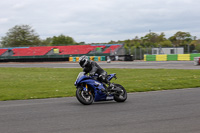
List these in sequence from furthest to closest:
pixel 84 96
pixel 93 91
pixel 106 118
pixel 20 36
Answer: pixel 20 36
pixel 93 91
pixel 84 96
pixel 106 118

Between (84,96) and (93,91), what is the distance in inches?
14.9

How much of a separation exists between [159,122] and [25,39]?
337ft

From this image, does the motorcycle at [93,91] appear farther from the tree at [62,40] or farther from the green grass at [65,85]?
the tree at [62,40]

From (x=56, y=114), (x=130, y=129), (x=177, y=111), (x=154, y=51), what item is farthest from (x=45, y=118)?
(x=154, y=51)

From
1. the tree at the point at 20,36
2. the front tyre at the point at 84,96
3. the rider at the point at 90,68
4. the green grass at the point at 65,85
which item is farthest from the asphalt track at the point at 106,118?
the tree at the point at 20,36

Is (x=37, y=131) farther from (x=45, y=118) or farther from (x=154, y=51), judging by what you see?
(x=154, y=51)

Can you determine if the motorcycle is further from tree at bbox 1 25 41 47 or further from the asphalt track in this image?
tree at bbox 1 25 41 47

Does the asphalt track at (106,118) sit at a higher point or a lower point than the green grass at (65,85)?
higher

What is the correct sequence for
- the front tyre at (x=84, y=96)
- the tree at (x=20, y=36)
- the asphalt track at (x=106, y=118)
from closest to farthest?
the asphalt track at (x=106, y=118), the front tyre at (x=84, y=96), the tree at (x=20, y=36)

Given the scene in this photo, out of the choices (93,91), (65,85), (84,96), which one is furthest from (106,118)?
(65,85)

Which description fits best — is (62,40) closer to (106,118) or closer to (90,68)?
(90,68)

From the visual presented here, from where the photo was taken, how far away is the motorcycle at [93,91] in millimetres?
8953

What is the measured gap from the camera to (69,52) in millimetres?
67000

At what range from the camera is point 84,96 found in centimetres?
904
